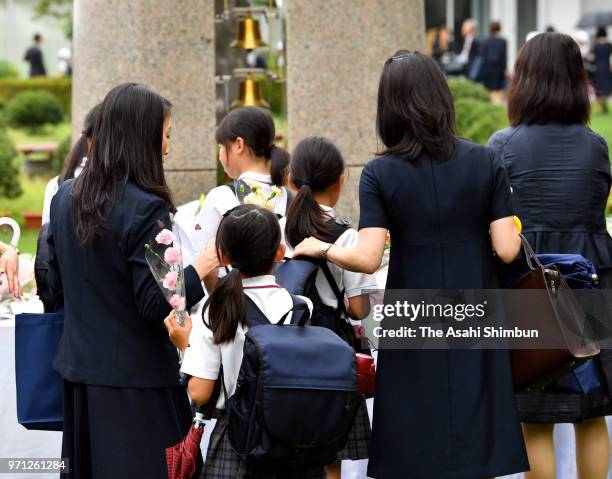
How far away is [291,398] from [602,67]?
22706mm

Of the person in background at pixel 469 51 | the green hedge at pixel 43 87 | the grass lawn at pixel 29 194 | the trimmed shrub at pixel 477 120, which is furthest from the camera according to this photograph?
the person in background at pixel 469 51

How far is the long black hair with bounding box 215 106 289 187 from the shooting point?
4754mm

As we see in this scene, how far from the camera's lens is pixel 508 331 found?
368 cm

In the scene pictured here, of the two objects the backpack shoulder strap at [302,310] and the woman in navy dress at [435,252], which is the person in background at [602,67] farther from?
the backpack shoulder strap at [302,310]

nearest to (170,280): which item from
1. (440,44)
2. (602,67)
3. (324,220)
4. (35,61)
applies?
(324,220)

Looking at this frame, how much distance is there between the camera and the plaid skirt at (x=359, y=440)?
421cm

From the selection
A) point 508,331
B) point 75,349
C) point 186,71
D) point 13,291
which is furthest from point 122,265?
point 186,71

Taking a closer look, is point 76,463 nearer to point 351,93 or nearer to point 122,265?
point 122,265

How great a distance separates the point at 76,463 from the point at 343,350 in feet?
3.25

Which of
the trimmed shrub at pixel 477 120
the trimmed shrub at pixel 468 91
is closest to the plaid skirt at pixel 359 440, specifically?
the trimmed shrub at pixel 477 120

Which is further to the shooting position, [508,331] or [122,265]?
[508,331]

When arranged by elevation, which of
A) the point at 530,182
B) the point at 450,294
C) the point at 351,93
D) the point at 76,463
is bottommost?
the point at 76,463

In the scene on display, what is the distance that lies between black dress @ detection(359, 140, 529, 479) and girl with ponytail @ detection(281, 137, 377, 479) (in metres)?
0.42

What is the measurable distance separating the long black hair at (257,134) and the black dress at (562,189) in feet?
3.25
